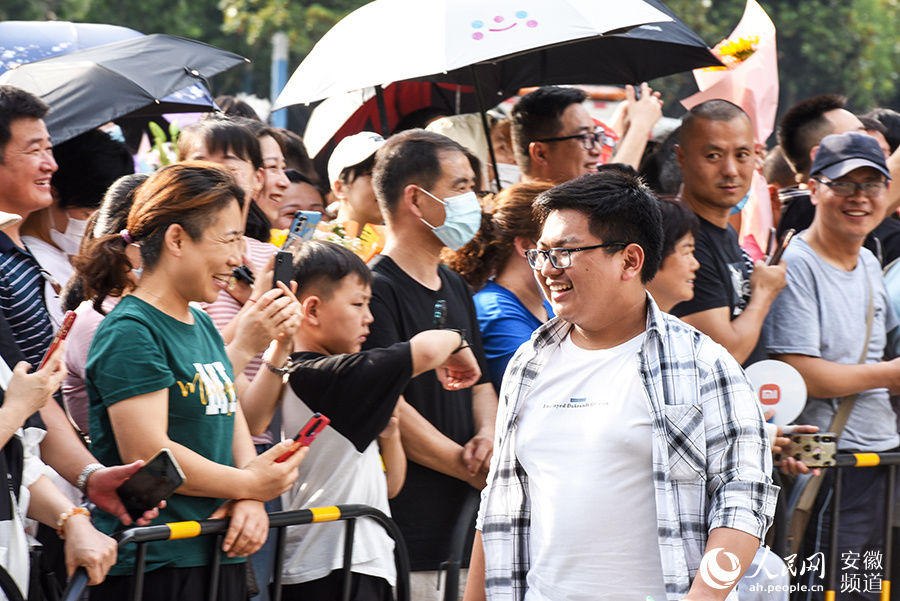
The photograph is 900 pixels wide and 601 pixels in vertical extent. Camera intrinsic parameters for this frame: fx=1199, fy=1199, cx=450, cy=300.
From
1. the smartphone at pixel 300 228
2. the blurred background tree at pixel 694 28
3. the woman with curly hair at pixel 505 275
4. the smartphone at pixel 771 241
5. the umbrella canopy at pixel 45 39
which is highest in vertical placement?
the umbrella canopy at pixel 45 39

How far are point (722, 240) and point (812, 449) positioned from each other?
1.10 meters

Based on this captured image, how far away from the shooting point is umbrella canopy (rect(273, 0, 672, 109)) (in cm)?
522

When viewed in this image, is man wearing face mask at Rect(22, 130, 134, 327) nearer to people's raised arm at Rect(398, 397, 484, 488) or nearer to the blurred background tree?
people's raised arm at Rect(398, 397, 484, 488)

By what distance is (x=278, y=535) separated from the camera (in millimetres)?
3994

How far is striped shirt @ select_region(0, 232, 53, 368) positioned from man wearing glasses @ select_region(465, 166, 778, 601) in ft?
5.52

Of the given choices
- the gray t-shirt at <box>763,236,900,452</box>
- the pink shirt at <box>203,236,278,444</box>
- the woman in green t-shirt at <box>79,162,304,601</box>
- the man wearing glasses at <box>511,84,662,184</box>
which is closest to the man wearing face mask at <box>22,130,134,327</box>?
the pink shirt at <box>203,236,278,444</box>

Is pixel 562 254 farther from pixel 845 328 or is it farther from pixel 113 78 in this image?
pixel 113 78

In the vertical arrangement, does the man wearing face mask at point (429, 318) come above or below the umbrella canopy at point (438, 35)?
below

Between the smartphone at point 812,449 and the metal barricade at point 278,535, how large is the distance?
185cm

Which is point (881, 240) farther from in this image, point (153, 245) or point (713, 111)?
point (153, 245)

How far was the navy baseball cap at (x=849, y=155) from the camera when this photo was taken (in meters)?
5.64

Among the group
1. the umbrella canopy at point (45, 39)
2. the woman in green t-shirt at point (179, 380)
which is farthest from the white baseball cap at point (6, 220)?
the umbrella canopy at point (45, 39)

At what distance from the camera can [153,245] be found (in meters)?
3.68

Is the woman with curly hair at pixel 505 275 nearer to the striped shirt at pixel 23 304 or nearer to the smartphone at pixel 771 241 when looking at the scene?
the striped shirt at pixel 23 304
